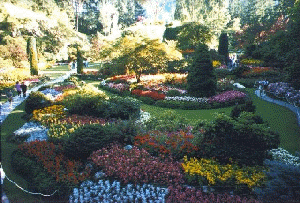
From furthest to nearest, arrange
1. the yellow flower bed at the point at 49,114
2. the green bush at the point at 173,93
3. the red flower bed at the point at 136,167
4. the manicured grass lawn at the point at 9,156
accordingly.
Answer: the green bush at the point at 173,93 < the yellow flower bed at the point at 49,114 < the red flower bed at the point at 136,167 < the manicured grass lawn at the point at 9,156

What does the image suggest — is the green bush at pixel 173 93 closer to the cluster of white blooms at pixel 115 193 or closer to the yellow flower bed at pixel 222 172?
the yellow flower bed at pixel 222 172

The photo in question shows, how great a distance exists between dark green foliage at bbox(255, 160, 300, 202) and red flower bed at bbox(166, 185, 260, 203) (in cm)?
33

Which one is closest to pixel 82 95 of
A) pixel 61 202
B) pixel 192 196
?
pixel 61 202

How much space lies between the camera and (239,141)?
24.7 ft

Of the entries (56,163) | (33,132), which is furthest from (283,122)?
(33,132)

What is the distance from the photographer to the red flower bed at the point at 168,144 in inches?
332

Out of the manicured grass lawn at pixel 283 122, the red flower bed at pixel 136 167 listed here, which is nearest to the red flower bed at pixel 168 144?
the red flower bed at pixel 136 167

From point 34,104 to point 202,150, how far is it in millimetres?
10021

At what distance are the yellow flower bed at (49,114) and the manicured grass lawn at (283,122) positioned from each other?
9.54 meters

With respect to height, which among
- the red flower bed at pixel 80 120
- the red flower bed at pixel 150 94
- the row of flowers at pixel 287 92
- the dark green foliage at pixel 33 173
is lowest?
the dark green foliage at pixel 33 173

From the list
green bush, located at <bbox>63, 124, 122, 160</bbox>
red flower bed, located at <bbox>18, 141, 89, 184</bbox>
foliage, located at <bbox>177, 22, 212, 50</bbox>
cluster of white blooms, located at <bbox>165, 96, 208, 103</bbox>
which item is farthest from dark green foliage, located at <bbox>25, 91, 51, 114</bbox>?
foliage, located at <bbox>177, 22, 212, 50</bbox>

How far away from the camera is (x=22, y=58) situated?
32344 millimetres

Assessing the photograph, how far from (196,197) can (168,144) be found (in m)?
2.68

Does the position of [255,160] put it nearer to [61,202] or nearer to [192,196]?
[192,196]
